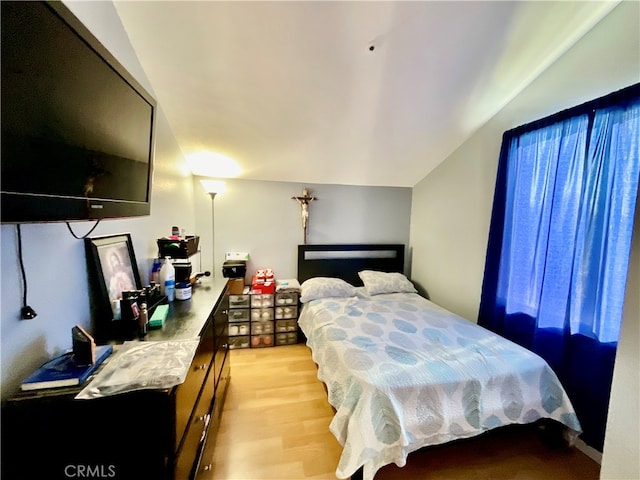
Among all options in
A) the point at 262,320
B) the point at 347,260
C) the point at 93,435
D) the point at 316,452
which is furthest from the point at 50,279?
the point at 347,260

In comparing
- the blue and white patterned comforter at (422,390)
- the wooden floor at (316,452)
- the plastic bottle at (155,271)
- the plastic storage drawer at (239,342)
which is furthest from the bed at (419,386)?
the plastic bottle at (155,271)

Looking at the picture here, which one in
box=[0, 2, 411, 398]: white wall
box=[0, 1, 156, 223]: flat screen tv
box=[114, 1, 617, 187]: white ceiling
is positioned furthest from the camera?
box=[114, 1, 617, 187]: white ceiling

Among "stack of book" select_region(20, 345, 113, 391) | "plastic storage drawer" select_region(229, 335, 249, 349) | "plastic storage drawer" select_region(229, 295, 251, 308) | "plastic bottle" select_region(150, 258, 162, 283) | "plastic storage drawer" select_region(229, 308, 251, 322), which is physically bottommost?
"plastic storage drawer" select_region(229, 335, 249, 349)

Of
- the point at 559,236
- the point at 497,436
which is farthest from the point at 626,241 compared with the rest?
the point at 497,436

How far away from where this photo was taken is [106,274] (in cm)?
125

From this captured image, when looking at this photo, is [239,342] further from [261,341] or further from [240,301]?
[240,301]

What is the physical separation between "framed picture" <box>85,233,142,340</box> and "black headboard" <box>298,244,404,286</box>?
2099 millimetres

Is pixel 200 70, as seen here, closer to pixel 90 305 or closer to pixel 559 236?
pixel 90 305

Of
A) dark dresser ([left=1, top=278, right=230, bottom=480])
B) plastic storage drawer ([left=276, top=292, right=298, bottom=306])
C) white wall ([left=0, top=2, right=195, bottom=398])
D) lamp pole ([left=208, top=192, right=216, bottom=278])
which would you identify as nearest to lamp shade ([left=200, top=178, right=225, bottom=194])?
lamp pole ([left=208, top=192, right=216, bottom=278])

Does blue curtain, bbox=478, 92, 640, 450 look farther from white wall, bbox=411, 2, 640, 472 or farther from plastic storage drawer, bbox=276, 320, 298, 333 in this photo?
plastic storage drawer, bbox=276, 320, 298, 333

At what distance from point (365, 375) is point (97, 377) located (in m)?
1.24

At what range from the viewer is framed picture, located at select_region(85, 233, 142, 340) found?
1196mm

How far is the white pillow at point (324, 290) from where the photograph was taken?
2.88 m

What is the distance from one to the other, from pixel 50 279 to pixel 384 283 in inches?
113
